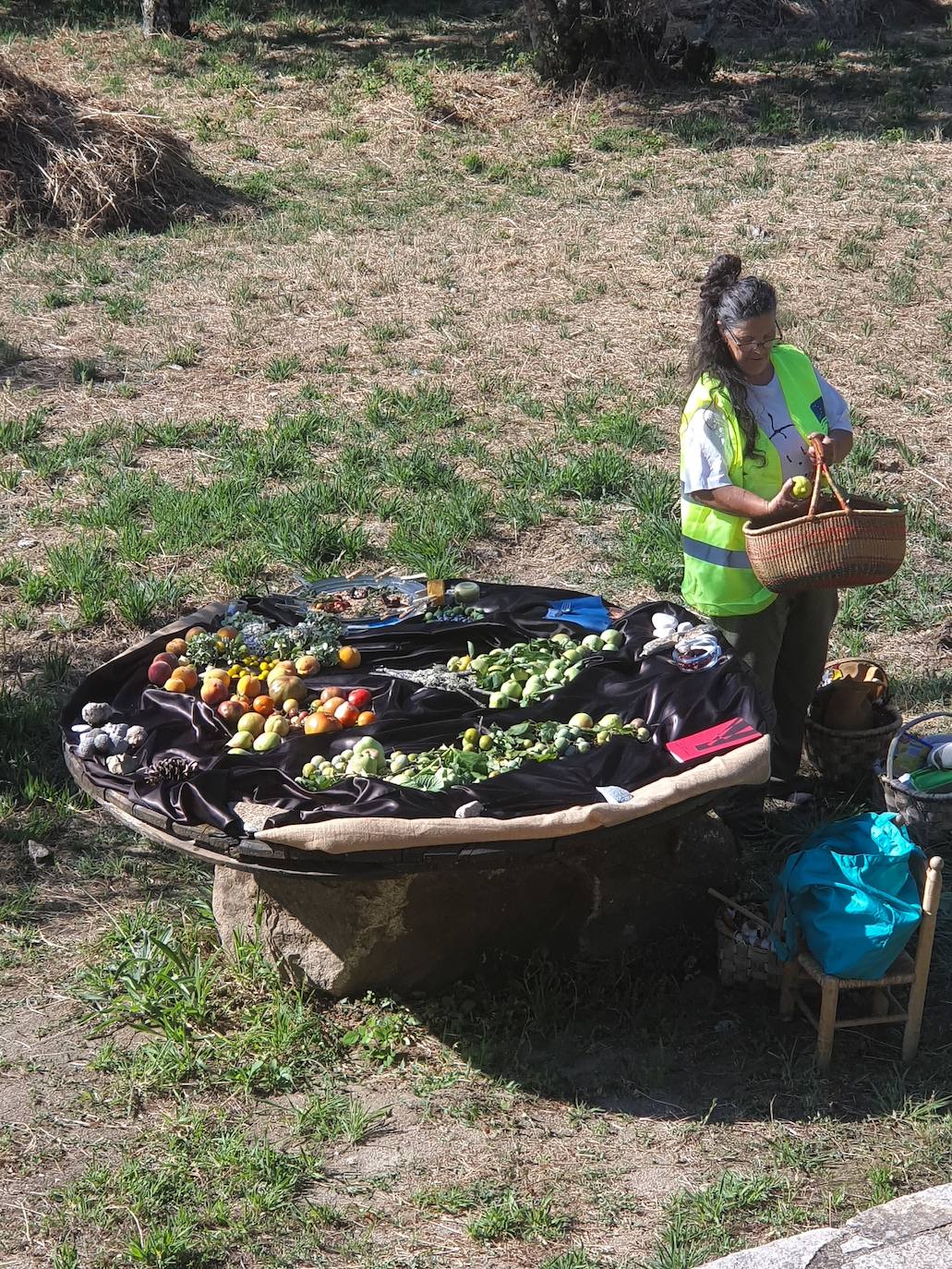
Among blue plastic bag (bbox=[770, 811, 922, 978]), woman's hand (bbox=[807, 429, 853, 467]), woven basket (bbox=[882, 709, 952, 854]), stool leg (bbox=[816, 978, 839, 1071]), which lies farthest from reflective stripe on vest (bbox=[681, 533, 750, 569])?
stool leg (bbox=[816, 978, 839, 1071])

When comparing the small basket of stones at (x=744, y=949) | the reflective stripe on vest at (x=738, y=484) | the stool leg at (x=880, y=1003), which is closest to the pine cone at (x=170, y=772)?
the small basket of stones at (x=744, y=949)

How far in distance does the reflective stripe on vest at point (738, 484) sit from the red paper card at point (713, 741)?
0.62 meters

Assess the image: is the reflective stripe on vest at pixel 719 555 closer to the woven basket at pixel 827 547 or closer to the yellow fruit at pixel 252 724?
the woven basket at pixel 827 547

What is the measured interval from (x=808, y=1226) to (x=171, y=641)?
3035 mm

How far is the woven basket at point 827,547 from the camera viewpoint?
421cm

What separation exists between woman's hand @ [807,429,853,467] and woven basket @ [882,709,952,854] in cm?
93

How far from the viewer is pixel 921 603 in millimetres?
6496

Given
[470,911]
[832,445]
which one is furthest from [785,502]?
[470,911]

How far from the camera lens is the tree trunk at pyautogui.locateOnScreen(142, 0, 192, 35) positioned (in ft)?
55.3

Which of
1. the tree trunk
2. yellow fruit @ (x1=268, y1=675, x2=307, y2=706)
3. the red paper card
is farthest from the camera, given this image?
the tree trunk

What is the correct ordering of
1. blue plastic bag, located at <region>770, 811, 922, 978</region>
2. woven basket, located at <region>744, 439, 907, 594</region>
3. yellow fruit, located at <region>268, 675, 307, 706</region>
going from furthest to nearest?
1. yellow fruit, located at <region>268, 675, 307, 706</region>
2. woven basket, located at <region>744, 439, 907, 594</region>
3. blue plastic bag, located at <region>770, 811, 922, 978</region>

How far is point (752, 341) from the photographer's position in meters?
4.39

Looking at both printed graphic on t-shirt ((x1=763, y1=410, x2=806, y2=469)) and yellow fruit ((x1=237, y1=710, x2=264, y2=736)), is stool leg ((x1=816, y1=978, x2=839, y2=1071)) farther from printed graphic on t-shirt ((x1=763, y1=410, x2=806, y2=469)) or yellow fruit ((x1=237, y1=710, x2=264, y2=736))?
yellow fruit ((x1=237, y1=710, x2=264, y2=736))

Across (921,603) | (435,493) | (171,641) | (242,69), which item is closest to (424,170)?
(242,69)
